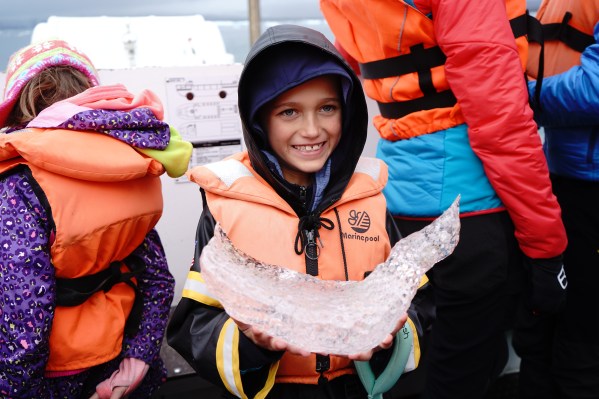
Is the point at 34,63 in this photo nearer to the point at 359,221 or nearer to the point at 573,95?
the point at 359,221

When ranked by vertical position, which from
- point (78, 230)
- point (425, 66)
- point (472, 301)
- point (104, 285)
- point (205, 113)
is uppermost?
point (425, 66)

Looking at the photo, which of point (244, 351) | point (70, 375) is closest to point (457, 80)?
point (244, 351)

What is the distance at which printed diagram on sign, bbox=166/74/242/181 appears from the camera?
277 centimetres

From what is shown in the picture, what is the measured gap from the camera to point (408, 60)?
6.01ft

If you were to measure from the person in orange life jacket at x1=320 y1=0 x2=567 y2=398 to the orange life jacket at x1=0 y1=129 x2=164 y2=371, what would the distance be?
0.88 m

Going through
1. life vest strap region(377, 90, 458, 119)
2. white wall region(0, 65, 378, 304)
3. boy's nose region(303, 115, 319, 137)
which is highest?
boy's nose region(303, 115, 319, 137)

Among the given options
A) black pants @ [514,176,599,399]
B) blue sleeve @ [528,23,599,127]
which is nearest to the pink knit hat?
blue sleeve @ [528,23,599,127]

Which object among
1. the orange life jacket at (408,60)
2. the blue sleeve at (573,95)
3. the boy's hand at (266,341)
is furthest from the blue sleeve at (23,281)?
the blue sleeve at (573,95)

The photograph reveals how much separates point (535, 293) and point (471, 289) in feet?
0.76

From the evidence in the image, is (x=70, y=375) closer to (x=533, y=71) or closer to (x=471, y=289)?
(x=471, y=289)

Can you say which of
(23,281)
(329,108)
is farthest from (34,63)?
(329,108)

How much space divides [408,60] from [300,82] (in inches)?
23.2

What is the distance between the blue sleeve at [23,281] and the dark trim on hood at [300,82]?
0.59 metres

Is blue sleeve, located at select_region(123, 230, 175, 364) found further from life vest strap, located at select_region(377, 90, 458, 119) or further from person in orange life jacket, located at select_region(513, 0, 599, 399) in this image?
person in orange life jacket, located at select_region(513, 0, 599, 399)
